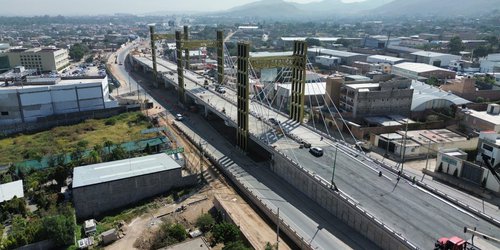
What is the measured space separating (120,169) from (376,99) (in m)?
41.3

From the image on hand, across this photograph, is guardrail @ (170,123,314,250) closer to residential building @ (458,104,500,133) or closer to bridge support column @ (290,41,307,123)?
bridge support column @ (290,41,307,123)

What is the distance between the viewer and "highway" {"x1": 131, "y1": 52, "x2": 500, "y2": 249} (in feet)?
82.7

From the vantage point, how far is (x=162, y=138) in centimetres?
4784

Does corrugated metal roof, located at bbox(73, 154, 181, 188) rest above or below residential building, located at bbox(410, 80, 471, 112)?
below

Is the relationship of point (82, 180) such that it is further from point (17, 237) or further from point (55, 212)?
point (17, 237)

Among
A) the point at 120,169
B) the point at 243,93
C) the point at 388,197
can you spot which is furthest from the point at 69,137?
the point at 388,197

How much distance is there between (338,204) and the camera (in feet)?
97.5

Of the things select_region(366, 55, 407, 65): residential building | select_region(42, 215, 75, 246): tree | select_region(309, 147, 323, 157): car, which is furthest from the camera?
select_region(366, 55, 407, 65): residential building

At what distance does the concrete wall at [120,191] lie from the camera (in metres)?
33.2

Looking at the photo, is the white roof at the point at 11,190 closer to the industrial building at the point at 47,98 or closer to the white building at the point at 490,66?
the industrial building at the point at 47,98

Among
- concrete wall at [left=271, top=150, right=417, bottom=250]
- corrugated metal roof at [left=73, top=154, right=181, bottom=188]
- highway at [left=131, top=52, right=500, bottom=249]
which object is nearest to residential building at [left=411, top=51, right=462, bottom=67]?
highway at [left=131, top=52, right=500, bottom=249]

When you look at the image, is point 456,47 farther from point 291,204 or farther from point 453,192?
point 291,204

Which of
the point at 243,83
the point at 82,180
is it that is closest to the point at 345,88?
the point at 243,83

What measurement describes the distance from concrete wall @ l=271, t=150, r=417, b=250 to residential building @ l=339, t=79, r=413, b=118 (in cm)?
2527
